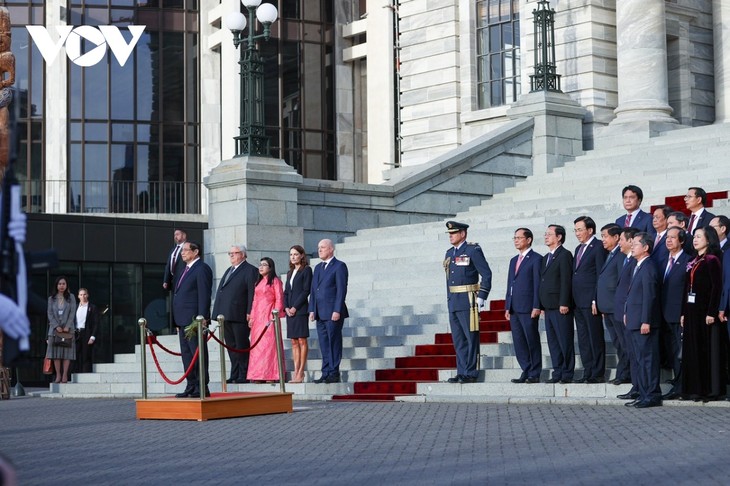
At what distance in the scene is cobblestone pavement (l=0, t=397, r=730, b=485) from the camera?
8461 millimetres

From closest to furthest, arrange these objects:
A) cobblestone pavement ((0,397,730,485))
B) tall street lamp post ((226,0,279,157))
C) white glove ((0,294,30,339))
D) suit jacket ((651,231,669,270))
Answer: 1. white glove ((0,294,30,339))
2. cobblestone pavement ((0,397,730,485))
3. suit jacket ((651,231,669,270))
4. tall street lamp post ((226,0,279,157))

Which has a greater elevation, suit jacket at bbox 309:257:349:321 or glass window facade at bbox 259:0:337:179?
glass window facade at bbox 259:0:337:179

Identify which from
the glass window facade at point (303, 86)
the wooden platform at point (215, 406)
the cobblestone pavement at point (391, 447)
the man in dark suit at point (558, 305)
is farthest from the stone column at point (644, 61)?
the glass window facade at point (303, 86)

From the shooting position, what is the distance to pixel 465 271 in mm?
15445

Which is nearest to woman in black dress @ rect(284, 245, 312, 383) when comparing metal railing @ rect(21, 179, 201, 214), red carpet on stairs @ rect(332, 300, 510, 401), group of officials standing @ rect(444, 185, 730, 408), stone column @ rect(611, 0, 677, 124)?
red carpet on stairs @ rect(332, 300, 510, 401)

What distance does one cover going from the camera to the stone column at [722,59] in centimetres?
2900

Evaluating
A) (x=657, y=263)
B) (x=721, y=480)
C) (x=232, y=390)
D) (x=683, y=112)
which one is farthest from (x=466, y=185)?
(x=721, y=480)

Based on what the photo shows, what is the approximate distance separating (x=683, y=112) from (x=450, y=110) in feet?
19.1

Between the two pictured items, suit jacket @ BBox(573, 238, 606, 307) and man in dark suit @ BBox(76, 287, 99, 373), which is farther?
man in dark suit @ BBox(76, 287, 99, 373)

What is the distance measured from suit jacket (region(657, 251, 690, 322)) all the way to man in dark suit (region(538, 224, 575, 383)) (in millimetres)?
1285

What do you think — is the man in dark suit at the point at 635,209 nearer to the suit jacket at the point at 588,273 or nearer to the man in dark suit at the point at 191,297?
the suit jacket at the point at 588,273

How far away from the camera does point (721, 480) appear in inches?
309

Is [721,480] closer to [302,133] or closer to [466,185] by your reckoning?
[466,185]

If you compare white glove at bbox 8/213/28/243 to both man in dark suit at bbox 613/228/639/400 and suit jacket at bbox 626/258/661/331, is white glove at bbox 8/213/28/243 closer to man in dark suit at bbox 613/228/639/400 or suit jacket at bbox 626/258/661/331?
suit jacket at bbox 626/258/661/331
